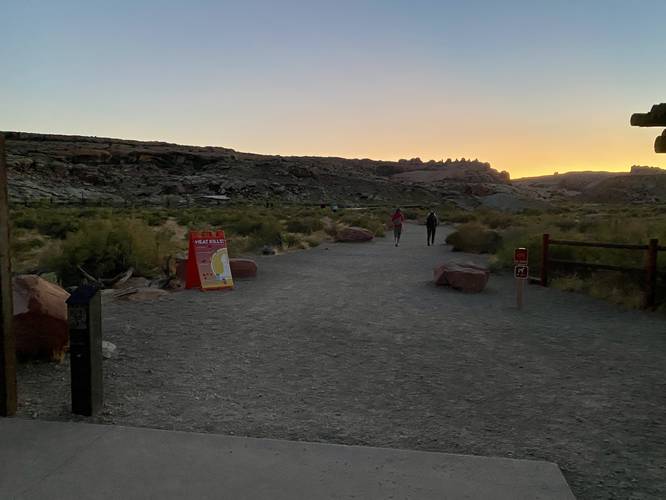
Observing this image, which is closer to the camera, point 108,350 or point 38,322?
point 38,322

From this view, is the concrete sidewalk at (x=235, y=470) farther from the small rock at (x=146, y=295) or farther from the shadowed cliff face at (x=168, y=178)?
the shadowed cliff face at (x=168, y=178)

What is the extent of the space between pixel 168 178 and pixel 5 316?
101 meters

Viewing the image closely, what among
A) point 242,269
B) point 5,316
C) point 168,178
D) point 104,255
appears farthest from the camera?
point 168,178

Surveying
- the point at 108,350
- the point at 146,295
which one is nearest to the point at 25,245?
the point at 146,295

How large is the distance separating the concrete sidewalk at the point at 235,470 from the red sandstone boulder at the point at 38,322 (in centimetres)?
221

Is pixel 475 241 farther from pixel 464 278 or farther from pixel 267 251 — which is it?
pixel 464 278

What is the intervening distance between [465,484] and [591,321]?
6999mm

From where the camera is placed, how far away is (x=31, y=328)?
6.57m

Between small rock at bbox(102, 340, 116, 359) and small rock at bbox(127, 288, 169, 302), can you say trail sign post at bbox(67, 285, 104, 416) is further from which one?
small rock at bbox(127, 288, 169, 302)

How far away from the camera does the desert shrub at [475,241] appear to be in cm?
2367

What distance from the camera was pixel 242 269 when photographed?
14.8m

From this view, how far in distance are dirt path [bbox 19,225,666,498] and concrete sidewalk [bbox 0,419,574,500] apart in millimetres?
385

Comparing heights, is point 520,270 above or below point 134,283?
above

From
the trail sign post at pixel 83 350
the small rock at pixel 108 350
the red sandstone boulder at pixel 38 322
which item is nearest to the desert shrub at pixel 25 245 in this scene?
the small rock at pixel 108 350
